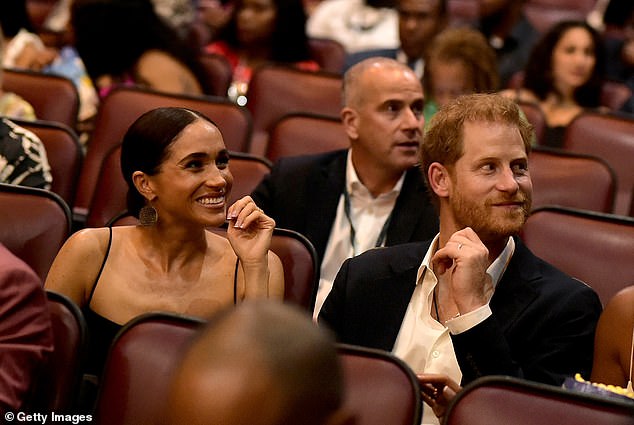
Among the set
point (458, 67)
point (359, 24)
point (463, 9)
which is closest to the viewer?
point (458, 67)

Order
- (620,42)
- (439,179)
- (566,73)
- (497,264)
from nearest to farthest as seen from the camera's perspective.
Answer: (497,264) < (439,179) < (566,73) < (620,42)

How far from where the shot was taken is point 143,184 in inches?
99.1

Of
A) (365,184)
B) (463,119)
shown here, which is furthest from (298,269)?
(365,184)

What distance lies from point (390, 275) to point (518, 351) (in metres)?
0.32

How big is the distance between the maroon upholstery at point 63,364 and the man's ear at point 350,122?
4.36ft

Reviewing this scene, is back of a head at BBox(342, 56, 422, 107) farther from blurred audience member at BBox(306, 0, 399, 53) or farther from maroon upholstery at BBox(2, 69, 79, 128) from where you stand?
blurred audience member at BBox(306, 0, 399, 53)

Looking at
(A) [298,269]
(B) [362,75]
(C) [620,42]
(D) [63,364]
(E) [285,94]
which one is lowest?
(D) [63,364]

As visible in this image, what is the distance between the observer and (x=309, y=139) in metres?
3.54

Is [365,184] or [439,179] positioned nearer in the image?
[439,179]

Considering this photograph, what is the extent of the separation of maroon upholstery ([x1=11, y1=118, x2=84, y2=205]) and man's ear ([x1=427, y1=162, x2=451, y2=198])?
46.6 inches

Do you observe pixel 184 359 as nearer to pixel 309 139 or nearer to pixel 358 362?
pixel 358 362

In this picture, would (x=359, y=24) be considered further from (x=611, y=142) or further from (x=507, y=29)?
(x=611, y=142)

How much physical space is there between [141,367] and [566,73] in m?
2.86

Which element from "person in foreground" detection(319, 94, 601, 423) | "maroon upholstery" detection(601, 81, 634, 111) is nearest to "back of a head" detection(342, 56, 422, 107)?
"person in foreground" detection(319, 94, 601, 423)
